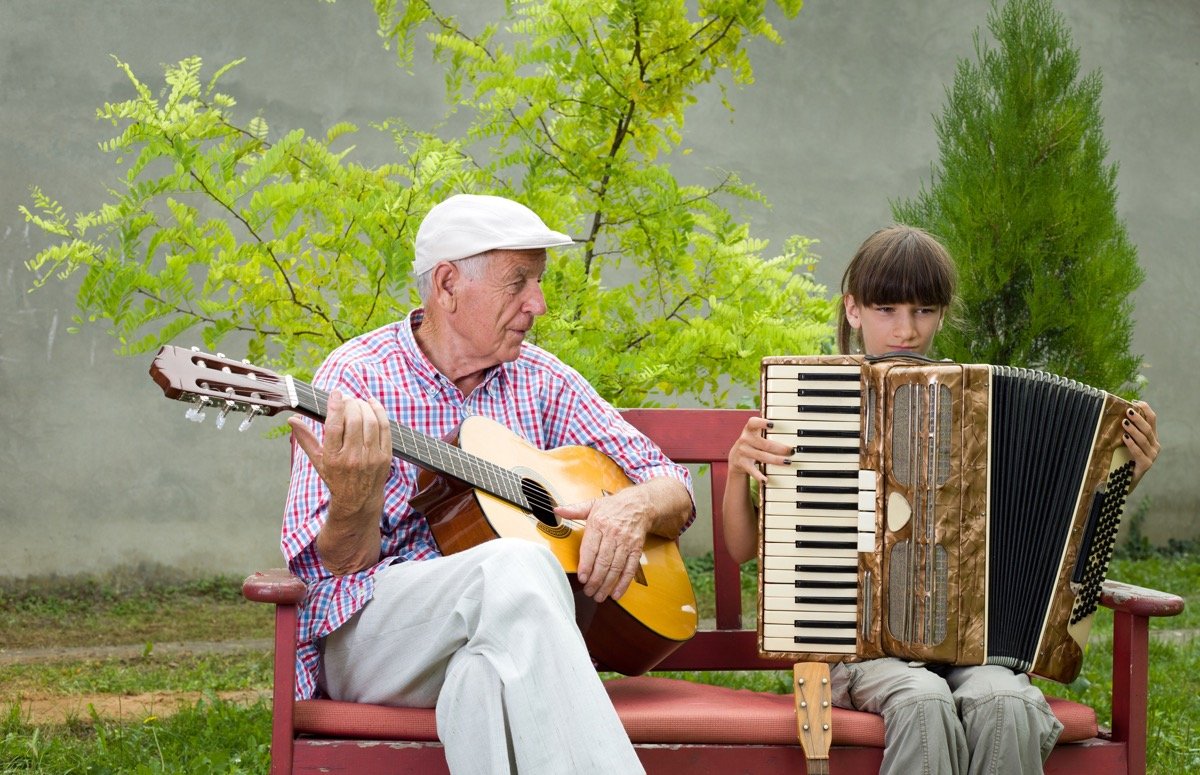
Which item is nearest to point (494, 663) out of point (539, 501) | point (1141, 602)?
point (539, 501)

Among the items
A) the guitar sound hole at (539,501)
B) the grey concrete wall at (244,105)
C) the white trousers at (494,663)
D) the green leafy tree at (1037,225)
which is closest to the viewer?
the white trousers at (494,663)

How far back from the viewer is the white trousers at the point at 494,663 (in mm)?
2307

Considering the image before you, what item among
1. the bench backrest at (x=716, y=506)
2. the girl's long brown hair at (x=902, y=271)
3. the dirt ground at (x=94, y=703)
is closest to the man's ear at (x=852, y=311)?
the girl's long brown hair at (x=902, y=271)

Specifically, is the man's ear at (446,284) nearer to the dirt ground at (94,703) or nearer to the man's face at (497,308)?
the man's face at (497,308)

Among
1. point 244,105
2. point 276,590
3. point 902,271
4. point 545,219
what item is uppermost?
point 244,105

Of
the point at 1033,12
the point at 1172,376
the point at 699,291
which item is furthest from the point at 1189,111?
the point at 699,291

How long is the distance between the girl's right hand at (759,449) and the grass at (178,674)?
1.74 metres

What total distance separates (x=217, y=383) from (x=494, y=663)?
2.31 feet

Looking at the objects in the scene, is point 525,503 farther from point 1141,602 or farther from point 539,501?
point 1141,602

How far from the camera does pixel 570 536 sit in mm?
2820

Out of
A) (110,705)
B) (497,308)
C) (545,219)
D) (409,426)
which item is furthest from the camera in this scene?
(110,705)

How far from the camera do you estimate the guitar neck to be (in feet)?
8.16

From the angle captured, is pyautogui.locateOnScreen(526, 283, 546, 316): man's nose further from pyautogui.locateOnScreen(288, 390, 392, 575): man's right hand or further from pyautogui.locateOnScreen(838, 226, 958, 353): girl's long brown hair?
pyautogui.locateOnScreen(838, 226, 958, 353): girl's long brown hair

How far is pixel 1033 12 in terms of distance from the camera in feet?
23.1
